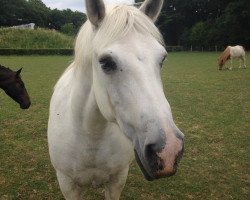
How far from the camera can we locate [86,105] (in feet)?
7.22

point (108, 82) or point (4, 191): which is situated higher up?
point (108, 82)

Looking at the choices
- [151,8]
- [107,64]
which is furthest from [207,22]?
[107,64]

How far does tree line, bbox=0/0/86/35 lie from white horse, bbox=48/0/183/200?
5900 cm

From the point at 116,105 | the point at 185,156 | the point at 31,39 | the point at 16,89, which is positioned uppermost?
the point at 116,105

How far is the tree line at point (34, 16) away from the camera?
2648 inches

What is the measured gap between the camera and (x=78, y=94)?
7.28ft

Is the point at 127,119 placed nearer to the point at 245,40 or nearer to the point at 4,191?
the point at 4,191

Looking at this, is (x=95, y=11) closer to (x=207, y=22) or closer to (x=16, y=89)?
(x=16, y=89)

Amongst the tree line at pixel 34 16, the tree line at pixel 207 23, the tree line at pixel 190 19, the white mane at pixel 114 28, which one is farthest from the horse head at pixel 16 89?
the tree line at pixel 34 16

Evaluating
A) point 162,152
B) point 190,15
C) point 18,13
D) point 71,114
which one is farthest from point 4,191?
point 18,13

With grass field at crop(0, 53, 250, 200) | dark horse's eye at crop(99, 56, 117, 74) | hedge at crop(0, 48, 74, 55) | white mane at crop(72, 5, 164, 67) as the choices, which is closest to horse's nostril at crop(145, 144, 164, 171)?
dark horse's eye at crop(99, 56, 117, 74)

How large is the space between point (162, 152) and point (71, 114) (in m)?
1.16

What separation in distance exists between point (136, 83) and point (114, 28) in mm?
363

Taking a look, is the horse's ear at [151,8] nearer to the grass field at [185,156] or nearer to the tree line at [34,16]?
the grass field at [185,156]
